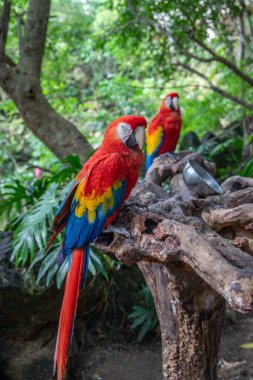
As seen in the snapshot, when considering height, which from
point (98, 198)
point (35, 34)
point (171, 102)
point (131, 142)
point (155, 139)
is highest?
point (35, 34)

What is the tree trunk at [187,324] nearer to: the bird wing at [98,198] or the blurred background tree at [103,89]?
the bird wing at [98,198]

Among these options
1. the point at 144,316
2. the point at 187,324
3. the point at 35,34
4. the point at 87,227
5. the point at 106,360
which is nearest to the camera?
the point at 87,227

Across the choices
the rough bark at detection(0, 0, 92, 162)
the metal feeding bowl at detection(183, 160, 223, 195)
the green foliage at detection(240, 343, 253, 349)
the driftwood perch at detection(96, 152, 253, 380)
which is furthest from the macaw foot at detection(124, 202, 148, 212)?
the rough bark at detection(0, 0, 92, 162)

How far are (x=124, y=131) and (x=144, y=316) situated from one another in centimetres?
163

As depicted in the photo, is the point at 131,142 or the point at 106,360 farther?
the point at 106,360

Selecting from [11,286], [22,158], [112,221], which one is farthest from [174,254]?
[22,158]

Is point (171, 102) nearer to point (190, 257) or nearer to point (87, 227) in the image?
point (87, 227)

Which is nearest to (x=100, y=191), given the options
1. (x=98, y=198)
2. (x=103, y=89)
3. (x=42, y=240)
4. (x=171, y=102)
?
(x=98, y=198)

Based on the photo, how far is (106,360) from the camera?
244cm

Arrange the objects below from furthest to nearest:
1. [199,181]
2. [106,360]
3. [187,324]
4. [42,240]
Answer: [106,360] < [42,240] < [199,181] < [187,324]

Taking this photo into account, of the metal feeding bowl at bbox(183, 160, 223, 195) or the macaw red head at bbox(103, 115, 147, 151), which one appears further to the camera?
the metal feeding bowl at bbox(183, 160, 223, 195)

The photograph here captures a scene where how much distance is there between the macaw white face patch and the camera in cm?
139

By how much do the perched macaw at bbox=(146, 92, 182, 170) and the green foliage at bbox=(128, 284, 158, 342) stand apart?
3.67 feet

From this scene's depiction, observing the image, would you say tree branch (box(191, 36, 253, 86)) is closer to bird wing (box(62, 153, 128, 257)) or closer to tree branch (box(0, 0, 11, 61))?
A: tree branch (box(0, 0, 11, 61))
